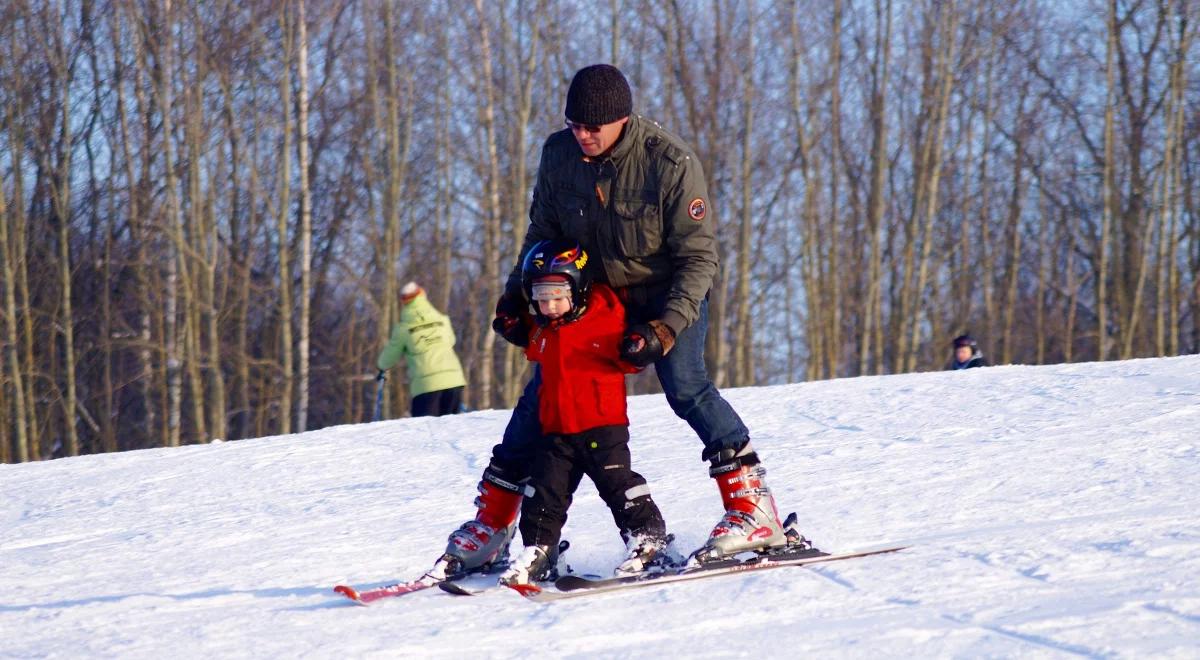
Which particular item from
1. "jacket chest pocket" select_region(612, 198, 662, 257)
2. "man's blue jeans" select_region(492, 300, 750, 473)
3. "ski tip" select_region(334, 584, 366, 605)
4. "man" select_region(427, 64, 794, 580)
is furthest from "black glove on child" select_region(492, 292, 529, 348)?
"ski tip" select_region(334, 584, 366, 605)

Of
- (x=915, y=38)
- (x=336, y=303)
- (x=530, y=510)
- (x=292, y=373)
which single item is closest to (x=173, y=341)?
(x=292, y=373)

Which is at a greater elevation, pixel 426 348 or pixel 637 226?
pixel 637 226

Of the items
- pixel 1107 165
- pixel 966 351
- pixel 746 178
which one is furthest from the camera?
pixel 1107 165

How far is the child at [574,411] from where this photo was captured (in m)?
3.69

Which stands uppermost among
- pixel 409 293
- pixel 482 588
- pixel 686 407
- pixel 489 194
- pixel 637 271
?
pixel 489 194

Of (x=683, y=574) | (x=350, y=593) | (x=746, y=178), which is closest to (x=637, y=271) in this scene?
(x=683, y=574)

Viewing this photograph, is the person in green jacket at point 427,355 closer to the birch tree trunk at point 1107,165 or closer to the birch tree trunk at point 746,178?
the birch tree trunk at point 746,178

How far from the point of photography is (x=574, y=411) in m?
3.70

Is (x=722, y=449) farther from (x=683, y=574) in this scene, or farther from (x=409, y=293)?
(x=409, y=293)

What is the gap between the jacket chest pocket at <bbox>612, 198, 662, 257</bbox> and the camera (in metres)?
3.68

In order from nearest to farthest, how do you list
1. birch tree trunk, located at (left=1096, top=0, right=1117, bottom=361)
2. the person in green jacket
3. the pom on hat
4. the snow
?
the snow < the person in green jacket < the pom on hat < birch tree trunk, located at (left=1096, top=0, right=1117, bottom=361)

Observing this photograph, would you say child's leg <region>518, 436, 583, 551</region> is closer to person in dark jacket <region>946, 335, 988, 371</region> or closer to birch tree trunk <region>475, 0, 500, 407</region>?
person in dark jacket <region>946, 335, 988, 371</region>

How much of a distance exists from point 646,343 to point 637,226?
0.39 m

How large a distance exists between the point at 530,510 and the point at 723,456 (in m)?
0.61
